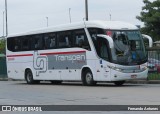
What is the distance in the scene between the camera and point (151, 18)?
48.3m

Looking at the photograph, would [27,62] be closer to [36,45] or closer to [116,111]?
[36,45]

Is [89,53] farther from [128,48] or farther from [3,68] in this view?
[3,68]

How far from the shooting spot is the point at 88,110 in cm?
1379

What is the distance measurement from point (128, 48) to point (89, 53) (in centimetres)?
220

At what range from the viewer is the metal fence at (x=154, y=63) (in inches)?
1157

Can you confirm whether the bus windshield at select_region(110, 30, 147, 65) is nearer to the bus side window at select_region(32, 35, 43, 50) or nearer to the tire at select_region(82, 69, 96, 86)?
the tire at select_region(82, 69, 96, 86)

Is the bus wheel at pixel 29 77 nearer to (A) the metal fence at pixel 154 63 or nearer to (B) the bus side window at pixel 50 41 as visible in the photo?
(B) the bus side window at pixel 50 41

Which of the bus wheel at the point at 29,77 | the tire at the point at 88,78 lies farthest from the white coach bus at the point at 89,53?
the bus wheel at the point at 29,77

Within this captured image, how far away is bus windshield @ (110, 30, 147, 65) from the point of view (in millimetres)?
24469

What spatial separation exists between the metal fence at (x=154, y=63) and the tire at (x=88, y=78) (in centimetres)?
475

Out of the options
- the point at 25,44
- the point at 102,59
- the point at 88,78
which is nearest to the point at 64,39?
the point at 88,78

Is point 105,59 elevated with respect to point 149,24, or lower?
lower

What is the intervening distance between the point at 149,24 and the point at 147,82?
22.0 meters

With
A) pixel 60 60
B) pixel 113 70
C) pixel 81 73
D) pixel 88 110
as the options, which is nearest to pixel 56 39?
pixel 60 60
